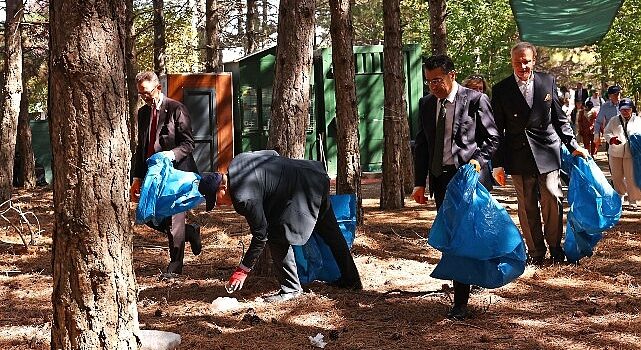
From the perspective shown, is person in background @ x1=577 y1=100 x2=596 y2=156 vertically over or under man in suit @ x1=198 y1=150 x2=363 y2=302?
over

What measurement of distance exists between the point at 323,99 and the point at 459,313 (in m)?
13.1

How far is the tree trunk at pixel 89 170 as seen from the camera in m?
4.00

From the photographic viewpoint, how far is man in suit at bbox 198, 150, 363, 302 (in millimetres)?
5867

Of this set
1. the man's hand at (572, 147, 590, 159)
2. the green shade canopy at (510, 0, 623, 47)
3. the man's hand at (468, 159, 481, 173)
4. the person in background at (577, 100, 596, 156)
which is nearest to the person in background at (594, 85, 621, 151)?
the green shade canopy at (510, 0, 623, 47)

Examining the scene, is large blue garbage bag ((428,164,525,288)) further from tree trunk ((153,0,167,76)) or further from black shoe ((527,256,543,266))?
tree trunk ((153,0,167,76))

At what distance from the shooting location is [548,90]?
7617mm

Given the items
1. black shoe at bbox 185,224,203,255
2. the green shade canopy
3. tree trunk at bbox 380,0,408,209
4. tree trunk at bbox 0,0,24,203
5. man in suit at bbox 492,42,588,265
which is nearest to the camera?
man in suit at bbox 492,42,588,265

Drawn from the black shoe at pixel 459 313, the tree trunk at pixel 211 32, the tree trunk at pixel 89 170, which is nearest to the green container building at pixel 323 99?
the tree trunk at pixel 211 32

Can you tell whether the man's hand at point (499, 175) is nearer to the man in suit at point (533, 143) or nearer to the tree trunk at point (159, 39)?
the man in suit at point (533, 143)

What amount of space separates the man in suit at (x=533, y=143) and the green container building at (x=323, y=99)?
10.5 meters

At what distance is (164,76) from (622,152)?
27.1 feet

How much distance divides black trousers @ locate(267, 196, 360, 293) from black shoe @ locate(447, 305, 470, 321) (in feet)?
3.70

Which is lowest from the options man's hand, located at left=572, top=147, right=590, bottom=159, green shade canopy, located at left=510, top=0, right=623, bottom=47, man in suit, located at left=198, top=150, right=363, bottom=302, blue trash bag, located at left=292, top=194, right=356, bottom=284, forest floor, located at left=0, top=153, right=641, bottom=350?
forest floor, located at left=0, top=153, right=641, bottom=350

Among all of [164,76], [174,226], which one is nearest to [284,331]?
[174,226]
